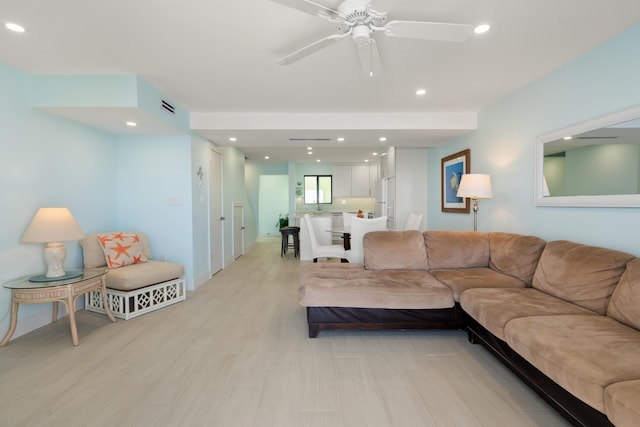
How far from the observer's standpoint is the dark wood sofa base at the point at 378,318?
2.62m

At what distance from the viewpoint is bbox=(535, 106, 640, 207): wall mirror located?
2094 mm

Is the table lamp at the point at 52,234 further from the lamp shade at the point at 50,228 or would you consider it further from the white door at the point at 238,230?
the white door at the point at 238,230

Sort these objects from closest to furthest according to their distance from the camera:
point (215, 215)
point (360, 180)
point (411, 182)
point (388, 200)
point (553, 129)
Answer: point (553, 129) < point (215, 215) < point (411, 182) < point (388, 200) < point (360, 180)

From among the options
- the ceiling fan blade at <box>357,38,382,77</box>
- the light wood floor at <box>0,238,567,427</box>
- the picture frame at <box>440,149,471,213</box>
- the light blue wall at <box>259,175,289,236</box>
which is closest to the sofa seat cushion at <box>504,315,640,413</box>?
the light wood floor at <box>0,238,567,427</box>

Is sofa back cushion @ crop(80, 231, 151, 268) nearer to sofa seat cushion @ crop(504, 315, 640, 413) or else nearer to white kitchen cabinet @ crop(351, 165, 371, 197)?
sofa seat cushion @ crop(504, 315, 640, 413)

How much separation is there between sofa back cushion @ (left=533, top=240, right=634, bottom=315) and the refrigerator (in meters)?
3.47

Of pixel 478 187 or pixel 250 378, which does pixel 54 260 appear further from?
pixel 478 187

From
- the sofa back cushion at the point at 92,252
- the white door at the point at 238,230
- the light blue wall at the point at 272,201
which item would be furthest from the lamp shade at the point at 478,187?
the light blue wall at the point at 272,201

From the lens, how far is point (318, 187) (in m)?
9.09

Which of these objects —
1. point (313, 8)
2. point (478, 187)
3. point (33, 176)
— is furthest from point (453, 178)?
point (33, 176)

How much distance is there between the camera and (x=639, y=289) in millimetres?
1709

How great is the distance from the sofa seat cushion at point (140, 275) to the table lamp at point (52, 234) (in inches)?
16.4

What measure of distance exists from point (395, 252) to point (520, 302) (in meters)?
1.31

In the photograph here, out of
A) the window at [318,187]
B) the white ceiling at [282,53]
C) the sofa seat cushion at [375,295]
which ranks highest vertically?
the white ceiling at [282,53]
